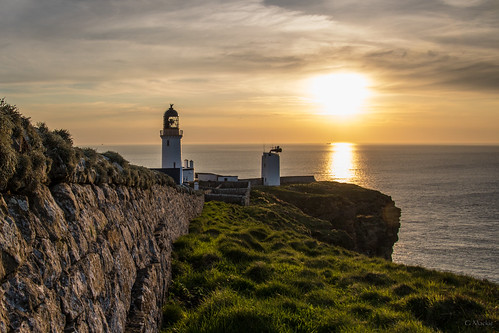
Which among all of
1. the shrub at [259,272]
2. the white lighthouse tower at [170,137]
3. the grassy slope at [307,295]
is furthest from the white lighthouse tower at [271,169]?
the shrub at [259,272]

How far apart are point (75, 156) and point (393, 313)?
25.9ft

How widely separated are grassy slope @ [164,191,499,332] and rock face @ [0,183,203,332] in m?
1.28

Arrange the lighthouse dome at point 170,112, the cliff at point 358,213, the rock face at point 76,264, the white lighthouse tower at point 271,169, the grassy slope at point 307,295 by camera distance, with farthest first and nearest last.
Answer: the white lighthouse tower at point 271,169, the lighthouse dome at point 170,112, the cliff at point 358,213, the grassy slope at point 307,295, the rock face at point 76,264

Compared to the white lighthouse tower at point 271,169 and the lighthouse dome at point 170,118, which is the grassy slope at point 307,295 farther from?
the white lighthouse tower at point 271,169

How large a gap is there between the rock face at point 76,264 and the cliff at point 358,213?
135 ft

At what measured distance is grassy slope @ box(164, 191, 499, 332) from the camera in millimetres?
7590

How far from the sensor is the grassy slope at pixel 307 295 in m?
7.59

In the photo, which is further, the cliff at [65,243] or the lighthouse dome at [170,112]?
the lighthouse dome at [170,112]

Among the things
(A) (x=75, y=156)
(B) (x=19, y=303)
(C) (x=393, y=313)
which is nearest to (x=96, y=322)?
(B) (x=19, y=303)

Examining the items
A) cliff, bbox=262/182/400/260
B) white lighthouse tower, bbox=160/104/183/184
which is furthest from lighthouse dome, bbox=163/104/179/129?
cliff, bbox=262/182/400/260

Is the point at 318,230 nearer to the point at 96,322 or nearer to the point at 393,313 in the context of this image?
the point at 393,313

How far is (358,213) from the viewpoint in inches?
2194

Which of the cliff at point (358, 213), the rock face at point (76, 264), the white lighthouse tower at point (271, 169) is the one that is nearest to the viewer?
the rock face at point (76, 264)

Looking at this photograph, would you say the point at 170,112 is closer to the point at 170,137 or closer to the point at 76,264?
the point at 170,137
